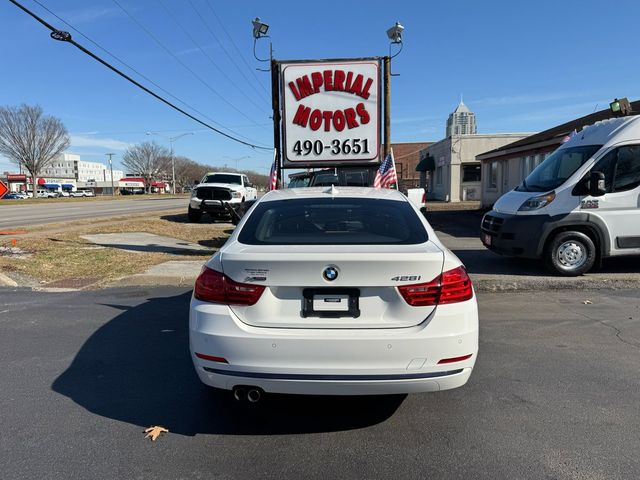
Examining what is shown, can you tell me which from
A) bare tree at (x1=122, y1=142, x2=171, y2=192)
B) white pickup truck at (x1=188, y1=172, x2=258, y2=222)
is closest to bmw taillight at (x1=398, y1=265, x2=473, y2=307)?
white pickup truck at (x1=188, y1=172, x2=258, y2=222)

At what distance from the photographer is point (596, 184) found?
742 cm

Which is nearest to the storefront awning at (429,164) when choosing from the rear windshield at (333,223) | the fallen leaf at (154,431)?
the rear windshield at (333,223)

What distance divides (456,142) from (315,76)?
21079 millimetres

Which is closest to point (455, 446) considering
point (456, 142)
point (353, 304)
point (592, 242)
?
point (353, 304)

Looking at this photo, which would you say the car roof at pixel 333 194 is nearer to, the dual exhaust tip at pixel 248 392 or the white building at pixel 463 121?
the dual exhaust tip at pixel 248 392

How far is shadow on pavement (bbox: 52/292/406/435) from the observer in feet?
10.9

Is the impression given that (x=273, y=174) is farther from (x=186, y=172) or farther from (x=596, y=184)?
(x=186, y=172)

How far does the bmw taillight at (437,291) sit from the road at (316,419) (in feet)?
2.97

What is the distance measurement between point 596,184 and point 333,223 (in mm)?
5472

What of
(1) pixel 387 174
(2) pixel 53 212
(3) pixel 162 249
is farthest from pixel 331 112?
(2) pixel 53 212

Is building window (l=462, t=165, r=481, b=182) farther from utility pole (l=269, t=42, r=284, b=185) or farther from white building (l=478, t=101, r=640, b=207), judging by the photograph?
utility pole (l=269, t=42, r=284, b=185)

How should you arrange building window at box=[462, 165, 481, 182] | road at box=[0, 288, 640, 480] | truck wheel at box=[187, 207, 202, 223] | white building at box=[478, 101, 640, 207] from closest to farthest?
road at box=[0, 288, 640, 480] → white building at box=[478, 101, 640, 207] → truck wheel at box=[187, 207, 202, 223] → building window at box=[462, 165, 481, 182]

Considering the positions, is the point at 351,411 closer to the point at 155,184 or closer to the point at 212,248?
the point at 212,248

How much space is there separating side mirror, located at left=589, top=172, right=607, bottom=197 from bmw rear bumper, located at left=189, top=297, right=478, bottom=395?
5.65 m
